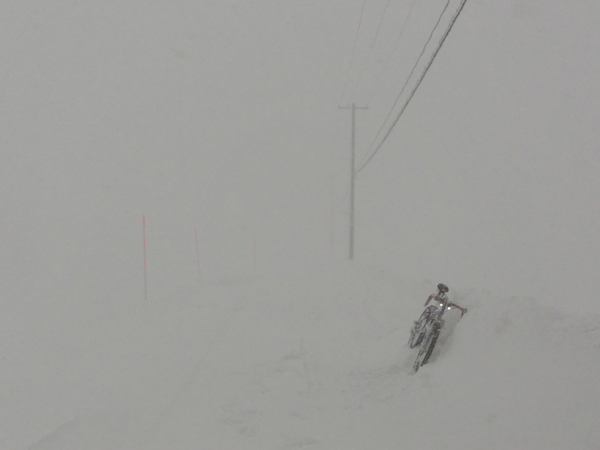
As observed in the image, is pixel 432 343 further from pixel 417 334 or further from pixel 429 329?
pixel 417 334

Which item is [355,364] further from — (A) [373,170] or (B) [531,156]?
(A) [373,170]

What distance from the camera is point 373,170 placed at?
135 metres

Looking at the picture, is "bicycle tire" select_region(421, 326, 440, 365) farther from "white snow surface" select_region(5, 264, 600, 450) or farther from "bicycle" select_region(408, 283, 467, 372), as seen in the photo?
"white snow surface" select_region(5, 264, 600, 450)

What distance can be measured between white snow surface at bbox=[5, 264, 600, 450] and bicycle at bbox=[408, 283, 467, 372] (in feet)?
0.64

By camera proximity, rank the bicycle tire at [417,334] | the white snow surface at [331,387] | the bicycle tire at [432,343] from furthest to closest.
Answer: the bicycle tire at [417,334] → the bicycle tire at [432,343] → the white snow surface at [331,387]

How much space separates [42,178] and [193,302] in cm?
12098

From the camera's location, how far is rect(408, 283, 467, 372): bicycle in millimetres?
6816

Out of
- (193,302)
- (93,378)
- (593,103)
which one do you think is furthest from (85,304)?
(593,103)

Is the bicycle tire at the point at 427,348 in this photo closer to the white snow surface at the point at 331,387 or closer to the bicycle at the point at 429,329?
the bicycle at the point at 429,329

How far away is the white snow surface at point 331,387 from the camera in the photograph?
15.3ft

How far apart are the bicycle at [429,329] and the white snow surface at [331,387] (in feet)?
0.64

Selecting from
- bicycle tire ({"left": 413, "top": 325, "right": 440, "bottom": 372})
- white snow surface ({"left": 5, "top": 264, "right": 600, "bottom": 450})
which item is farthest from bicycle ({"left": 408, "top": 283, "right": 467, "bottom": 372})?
white snow surface ({"left": 5, "top": 264, "right": 600, "bottom": 450})

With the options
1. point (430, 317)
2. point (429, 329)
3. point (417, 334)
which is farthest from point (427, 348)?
point (417, 334)

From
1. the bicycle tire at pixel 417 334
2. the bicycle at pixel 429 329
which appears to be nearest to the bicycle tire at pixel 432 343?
the bicycle at pixel 429 329
